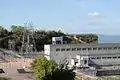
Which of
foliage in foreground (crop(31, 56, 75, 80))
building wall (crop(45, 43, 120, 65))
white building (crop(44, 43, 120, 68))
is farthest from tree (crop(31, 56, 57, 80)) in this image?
building wall (crop(45, 43, 120, 65))

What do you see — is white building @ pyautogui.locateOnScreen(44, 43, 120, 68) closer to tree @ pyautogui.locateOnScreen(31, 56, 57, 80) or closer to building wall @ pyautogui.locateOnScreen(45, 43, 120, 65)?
building wall @ pyautogui.locateOnScreen(45, 43, 120, 65)

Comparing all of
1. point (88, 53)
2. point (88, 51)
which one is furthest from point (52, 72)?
point (88, 51)

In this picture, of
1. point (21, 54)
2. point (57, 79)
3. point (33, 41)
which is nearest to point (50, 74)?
point (57, 79)

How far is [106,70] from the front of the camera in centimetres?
4697

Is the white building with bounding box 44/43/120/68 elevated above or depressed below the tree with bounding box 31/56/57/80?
below

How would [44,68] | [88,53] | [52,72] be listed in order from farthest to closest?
1. [88,53]
2. [44,68]
3. [52,72]

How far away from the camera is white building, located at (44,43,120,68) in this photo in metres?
49.3

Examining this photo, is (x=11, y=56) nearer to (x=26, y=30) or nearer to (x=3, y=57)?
(x=3, y=57)

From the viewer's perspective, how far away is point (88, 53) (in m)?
50.7

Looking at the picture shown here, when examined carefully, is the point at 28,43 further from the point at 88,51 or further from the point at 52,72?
the point at 52,72

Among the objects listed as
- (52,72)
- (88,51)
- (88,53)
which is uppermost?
(52,72)

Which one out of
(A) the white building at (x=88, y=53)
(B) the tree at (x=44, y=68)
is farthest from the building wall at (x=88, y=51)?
(B) the tree at (x=44, y=68)

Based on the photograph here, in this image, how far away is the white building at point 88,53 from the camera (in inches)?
1941

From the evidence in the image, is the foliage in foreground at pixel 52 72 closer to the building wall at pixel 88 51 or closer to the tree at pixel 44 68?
the tree at pixel 44 68
